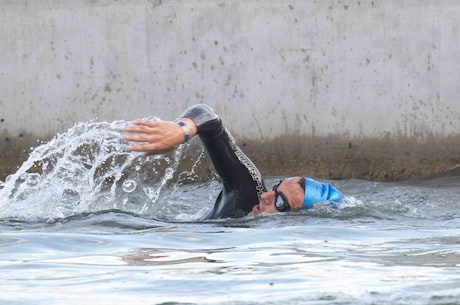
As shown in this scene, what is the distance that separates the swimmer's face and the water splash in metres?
1.16

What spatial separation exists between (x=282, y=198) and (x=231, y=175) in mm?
340

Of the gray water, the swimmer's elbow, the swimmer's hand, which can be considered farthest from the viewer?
the swimmer's elbow

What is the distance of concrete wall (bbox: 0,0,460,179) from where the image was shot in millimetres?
11430

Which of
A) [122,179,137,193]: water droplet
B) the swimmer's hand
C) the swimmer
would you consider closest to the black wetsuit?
the swimmer

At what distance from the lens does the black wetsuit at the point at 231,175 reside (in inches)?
282

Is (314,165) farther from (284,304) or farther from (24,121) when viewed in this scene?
(284,304)

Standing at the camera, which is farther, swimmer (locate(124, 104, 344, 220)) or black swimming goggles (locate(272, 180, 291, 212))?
black swimming goggles (locate(272, 180, 291, 212))

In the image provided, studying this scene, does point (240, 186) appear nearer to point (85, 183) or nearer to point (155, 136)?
point (155, 136)

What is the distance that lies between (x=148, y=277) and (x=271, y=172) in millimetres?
6542

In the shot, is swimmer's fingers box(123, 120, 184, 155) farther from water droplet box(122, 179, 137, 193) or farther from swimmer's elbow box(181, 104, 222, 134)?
water droplet box(122, 179, 137, 193)

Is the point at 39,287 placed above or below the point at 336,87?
below

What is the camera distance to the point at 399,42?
37.7ft

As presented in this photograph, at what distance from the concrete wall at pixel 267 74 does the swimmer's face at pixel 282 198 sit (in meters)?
3.88

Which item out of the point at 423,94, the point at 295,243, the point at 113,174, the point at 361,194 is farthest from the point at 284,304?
the point at 423,94
